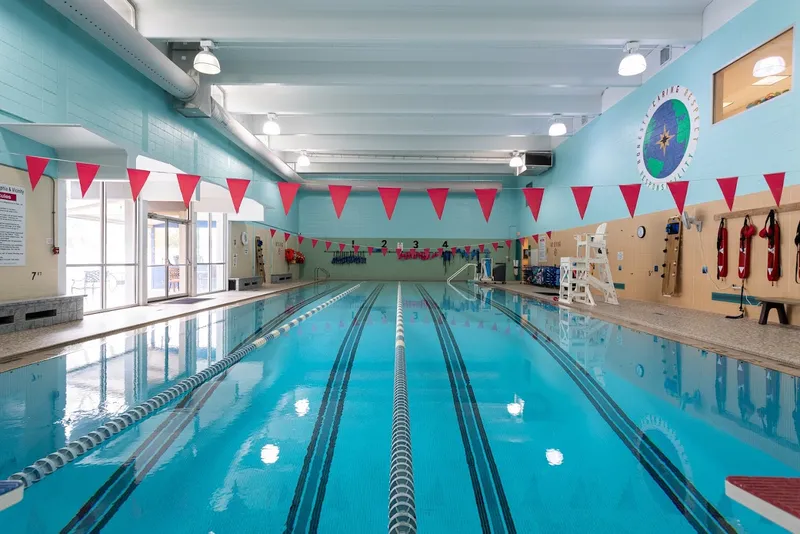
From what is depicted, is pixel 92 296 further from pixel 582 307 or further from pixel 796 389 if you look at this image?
pixel 796 389

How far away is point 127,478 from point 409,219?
16.7 meters

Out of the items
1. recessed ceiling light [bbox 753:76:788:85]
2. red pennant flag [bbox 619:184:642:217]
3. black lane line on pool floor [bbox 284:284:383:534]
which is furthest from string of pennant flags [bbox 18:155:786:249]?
black lane line on pool floor [bbox 284:284:383:534]

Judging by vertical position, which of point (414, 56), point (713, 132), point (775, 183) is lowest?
point (775, 183)

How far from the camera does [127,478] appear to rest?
2100 mm

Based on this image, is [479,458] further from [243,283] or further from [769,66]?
[243,283]

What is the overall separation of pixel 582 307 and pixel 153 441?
7648 mm

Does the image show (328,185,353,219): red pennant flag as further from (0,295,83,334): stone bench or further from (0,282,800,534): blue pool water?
(0,295,83,334): stone bench

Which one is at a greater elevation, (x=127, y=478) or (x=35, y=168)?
(x=35, y=168)

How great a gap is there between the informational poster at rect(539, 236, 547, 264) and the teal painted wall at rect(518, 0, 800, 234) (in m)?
3.18

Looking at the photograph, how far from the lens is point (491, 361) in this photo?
177 inches

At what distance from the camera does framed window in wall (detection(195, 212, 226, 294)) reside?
11273 mm

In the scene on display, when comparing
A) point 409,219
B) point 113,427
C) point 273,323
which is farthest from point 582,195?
point 409,219

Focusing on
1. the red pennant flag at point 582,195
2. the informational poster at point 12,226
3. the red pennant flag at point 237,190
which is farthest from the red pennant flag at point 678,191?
the informational poster at point 12,226

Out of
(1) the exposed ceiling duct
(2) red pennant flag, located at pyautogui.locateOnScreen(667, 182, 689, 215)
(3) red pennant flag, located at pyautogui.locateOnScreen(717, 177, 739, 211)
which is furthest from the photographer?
(2) red pennant flag, located at pyautogui.locateOnScreen(667, 182, 689, 215)
